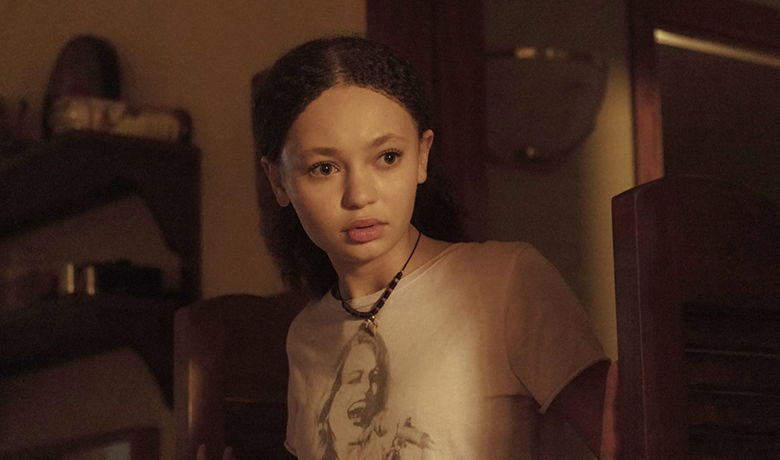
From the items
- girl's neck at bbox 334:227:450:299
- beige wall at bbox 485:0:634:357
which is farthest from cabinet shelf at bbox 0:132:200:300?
girl's neck at bbox 334:227:450:299

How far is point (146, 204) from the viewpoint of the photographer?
73.9 inches

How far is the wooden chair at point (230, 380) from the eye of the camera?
1.13m

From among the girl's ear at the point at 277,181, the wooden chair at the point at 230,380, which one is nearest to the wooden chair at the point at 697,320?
the girl's ear at the point at 277,181

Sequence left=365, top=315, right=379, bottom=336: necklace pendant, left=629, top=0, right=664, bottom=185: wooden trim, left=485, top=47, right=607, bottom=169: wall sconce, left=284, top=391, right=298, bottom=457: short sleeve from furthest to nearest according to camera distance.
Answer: left=629, top=0, right=664, bottom=185: wooden trim, left=485, top=47, right=607, bottom=169: wall sconce, left=284, top=391, right=298, bottom=457: short sleeve, left=365, top=315, right=379, bottom=336: necklace pendant

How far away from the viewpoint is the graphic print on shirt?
863 millimetres

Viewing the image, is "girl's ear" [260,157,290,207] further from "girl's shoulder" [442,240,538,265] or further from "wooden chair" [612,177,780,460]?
"wooden chair" [612,177,780,460]

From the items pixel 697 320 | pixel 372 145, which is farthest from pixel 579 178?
pixel 697 320

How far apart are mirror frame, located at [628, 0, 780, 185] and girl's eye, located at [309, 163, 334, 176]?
3.61 feet

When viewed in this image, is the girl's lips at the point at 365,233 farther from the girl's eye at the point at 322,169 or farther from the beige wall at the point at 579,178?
the beige wall at the point at 579,178

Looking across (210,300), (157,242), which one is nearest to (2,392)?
(157,242)

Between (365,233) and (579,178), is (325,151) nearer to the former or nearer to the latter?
(365,233)

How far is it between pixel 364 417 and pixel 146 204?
1.08m

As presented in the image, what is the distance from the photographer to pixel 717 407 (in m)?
0.70

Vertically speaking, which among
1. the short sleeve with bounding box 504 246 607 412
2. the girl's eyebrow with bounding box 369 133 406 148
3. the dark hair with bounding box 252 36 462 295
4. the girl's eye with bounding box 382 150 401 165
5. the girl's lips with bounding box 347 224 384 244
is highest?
the dark hair with bounding box 252 36 462 295
